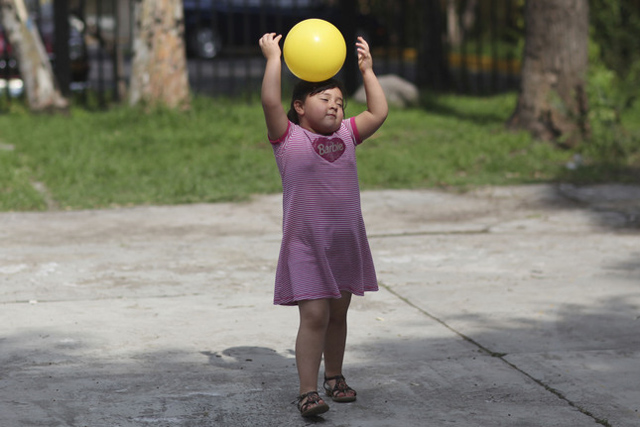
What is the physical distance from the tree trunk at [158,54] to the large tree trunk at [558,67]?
13.3 ft

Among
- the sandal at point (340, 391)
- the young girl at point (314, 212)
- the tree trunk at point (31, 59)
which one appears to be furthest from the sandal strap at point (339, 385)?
the tree trunk at point (31, 59)

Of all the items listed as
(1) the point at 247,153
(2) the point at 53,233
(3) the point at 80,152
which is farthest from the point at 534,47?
(2) the point at 53,233

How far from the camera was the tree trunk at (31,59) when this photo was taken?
1163cm

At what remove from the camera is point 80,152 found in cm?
991

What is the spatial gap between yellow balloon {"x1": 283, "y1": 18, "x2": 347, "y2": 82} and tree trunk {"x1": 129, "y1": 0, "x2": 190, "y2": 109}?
324 inches

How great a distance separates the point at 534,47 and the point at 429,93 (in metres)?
3.93

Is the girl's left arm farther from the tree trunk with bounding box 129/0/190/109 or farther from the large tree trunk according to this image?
the tree trunk with bounding box 129/0/190/109

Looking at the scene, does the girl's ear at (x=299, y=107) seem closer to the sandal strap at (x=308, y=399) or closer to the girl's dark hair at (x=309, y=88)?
the girl's dark hair at (x=309, y=88)

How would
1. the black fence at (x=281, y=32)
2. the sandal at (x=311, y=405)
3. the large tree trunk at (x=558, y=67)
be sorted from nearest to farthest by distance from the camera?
the sandal at (x=311, y=405) < the large tree trunk at (x=558, y=67) < the black fence at (x=281, y=32)

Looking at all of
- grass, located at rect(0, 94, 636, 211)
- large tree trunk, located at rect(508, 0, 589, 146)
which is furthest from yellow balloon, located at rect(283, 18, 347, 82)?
large tree trunk, located at rect(508, 0, 589, 146)

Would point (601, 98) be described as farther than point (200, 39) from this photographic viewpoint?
No

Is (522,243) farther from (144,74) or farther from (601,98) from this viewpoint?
(144,74)

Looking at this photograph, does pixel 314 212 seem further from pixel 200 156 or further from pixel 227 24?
pixel 227 24

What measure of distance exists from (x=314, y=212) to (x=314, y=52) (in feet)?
1.94
